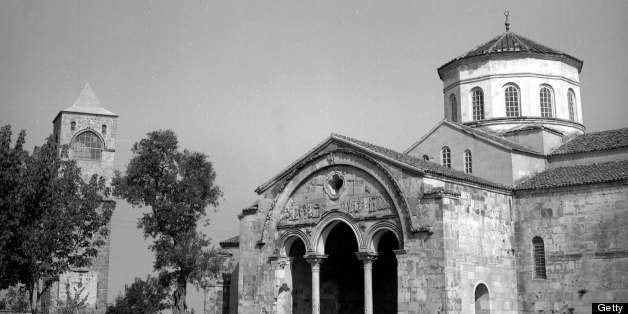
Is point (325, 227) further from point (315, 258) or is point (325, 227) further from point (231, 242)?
point (231, 242)

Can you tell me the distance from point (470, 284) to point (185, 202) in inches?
615

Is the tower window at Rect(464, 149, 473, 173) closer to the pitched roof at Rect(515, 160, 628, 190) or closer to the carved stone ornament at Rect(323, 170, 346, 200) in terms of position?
the pitched roof at Rect(515, 160, 628, 190)

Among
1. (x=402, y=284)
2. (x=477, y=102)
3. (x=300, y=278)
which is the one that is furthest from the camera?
(x=477, y=102)

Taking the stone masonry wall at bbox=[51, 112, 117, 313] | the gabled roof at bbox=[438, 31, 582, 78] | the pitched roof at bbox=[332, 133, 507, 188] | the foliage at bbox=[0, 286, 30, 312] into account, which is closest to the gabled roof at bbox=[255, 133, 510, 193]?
the pitched roof at bbox=[332, 133, 507, 188]

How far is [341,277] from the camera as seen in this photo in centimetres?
3148

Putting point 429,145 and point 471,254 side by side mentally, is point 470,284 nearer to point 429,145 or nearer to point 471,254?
point 471,254

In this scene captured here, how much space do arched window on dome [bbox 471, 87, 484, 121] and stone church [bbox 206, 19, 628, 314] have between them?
0.12 metres

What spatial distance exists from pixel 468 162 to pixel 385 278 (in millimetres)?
6044

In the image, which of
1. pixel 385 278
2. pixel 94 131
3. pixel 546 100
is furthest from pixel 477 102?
pixel 94 131

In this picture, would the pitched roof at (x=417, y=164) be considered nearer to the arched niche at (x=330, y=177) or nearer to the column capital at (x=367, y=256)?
the arched niche at (x=330, y=177)

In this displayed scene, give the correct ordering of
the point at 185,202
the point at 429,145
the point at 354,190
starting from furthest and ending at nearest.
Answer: the point at 185,202
the point at 429,145
the point at 354,190

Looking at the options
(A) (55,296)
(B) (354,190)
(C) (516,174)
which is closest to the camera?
(B) (354,190)

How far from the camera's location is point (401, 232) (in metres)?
26.1

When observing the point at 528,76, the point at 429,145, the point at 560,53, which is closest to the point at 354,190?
the point at 429,145
